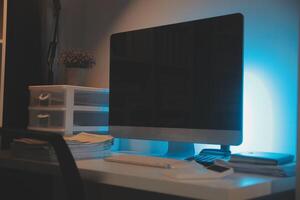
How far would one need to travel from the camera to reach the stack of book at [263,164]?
1.36 meters

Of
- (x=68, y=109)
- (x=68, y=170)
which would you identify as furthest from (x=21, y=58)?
(x=68, y=170)

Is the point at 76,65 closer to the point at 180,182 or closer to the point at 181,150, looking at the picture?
the point at 181,150

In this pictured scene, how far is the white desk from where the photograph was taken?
111 cm

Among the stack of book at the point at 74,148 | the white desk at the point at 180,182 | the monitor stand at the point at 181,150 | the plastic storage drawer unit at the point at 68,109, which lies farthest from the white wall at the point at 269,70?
the plastic storage drawer unit at the point at 68,109

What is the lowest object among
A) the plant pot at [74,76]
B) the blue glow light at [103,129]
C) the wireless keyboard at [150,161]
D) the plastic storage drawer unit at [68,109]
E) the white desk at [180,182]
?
the white desk at [180,182]

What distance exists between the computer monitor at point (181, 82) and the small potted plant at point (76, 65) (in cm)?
32

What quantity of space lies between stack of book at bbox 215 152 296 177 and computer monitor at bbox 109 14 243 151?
0.28 feet

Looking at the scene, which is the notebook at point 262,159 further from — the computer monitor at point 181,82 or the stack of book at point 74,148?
the stack of book at point 74,148

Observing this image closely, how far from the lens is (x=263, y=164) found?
1407mm

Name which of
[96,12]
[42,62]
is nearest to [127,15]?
[96,12]

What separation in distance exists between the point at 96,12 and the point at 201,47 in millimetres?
1113

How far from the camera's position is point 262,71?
1.78 metres

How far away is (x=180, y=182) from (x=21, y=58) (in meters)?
1.44

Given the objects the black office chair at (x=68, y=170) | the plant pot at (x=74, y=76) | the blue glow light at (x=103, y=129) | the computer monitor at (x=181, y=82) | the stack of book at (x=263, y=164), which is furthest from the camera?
the plant pot at (x=74, y=76)
